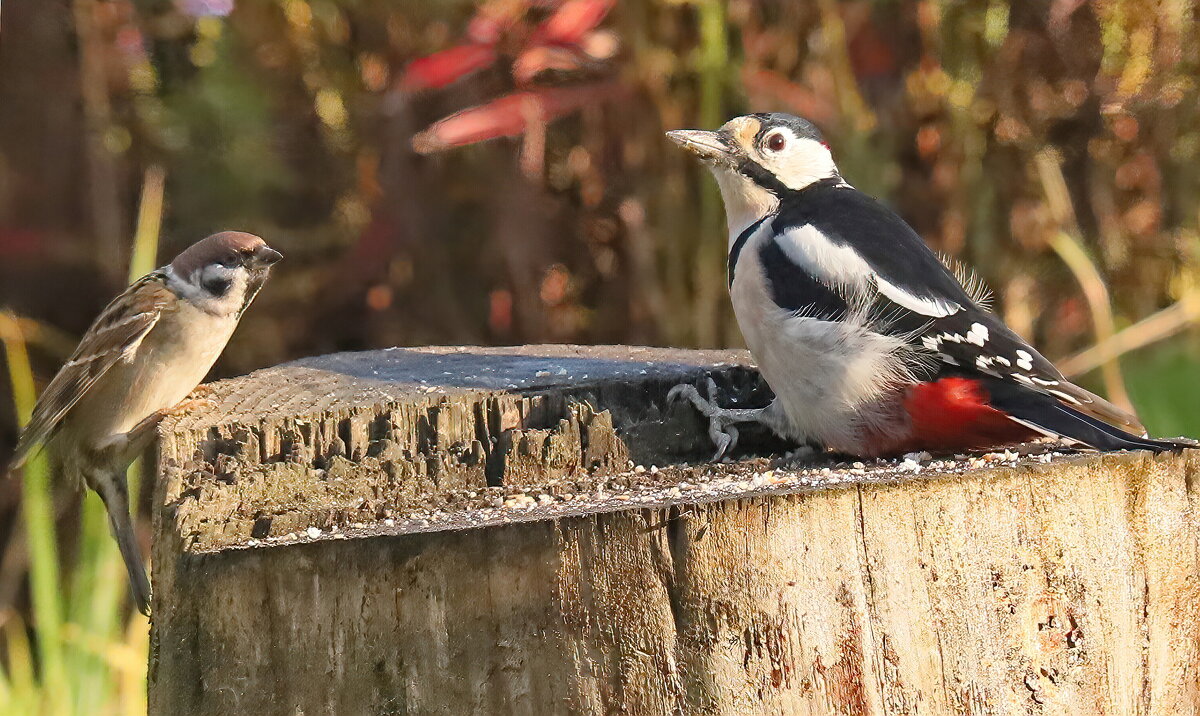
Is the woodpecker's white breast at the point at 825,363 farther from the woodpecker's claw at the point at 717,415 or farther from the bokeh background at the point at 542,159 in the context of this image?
the bokeh background at the point at 542,159

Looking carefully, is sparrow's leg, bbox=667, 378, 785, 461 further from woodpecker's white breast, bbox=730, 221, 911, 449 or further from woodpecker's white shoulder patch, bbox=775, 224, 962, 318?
woodpecker's white shoulder patch, bbox=775, 224, 962, 318

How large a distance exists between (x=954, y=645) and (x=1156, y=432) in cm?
266

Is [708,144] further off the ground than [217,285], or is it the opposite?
[708,144]

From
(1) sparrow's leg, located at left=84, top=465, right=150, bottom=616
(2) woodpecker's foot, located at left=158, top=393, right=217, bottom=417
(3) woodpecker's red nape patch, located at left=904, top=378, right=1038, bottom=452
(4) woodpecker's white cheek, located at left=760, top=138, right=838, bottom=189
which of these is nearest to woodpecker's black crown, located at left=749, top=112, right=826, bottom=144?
(4) woodpecker's white cheek, located at left=760, top=138, right=838, bottom=189

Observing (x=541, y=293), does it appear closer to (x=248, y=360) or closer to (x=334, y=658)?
(x=248, y=360)

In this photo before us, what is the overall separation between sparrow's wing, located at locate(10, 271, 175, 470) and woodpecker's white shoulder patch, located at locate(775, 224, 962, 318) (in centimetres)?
161

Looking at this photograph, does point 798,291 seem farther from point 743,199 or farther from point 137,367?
point 137,367

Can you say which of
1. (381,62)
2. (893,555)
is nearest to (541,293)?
(381,62)

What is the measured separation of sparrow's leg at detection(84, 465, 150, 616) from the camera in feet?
11.9

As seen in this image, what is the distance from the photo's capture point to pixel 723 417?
3.08m

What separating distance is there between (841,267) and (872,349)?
0.19 m

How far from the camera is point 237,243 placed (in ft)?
12.5

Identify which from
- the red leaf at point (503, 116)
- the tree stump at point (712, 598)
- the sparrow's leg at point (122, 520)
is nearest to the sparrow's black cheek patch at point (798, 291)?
the tree stump at point (712, 598)

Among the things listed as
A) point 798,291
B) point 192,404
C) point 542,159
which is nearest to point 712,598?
point 798,291
